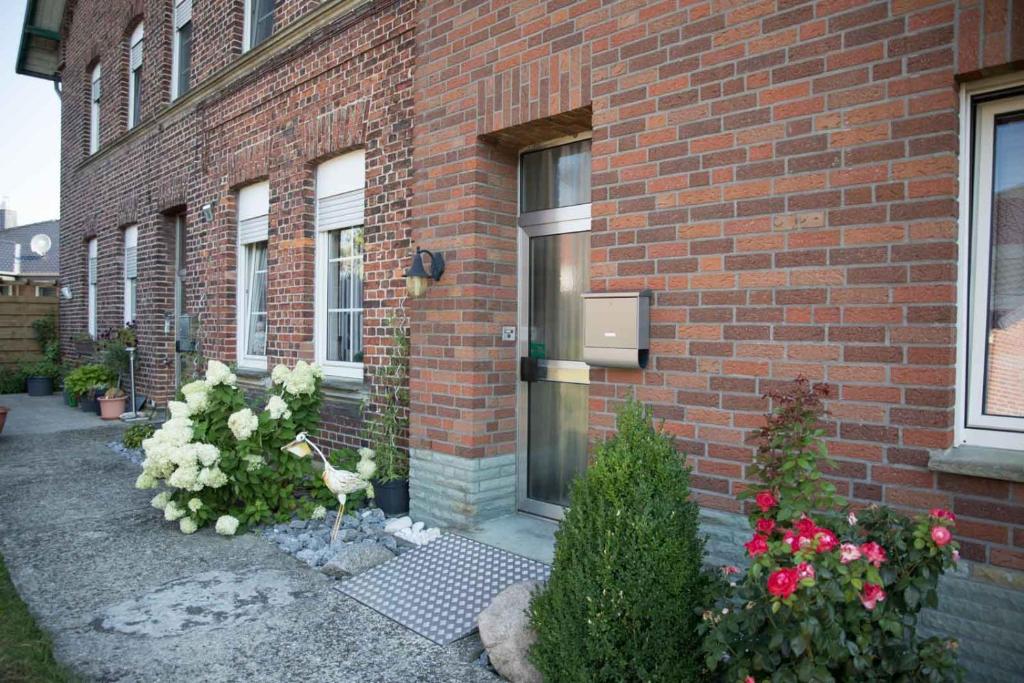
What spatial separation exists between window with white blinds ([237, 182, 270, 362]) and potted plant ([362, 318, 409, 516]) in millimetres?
2713

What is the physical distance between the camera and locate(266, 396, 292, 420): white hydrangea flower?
4957 millimetres

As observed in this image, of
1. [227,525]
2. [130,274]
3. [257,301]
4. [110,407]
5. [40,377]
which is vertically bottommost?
[227,525]

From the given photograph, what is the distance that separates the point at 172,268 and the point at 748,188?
8.79 metres

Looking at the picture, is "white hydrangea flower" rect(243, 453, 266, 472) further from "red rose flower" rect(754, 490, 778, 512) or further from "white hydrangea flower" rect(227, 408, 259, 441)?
"red rose flower" rect(754, 490, 778, 512)

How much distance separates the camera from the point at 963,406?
9.00 feet

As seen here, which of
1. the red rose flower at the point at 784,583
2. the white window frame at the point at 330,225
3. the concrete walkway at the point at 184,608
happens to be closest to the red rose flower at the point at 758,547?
the red rose flower at the point at 784,583

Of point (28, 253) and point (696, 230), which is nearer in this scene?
point (696, 230)

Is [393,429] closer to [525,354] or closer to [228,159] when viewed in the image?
[525,354]

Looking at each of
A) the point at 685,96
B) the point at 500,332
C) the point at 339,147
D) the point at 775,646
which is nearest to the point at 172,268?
the point at 339,147

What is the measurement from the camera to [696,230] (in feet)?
11.0

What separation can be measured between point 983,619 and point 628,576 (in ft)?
4.53

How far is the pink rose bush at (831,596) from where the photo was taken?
1.99m

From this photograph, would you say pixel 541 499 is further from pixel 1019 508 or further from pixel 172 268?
pixel 172 268

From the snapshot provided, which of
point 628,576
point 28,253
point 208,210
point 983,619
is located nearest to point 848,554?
point 628,576
